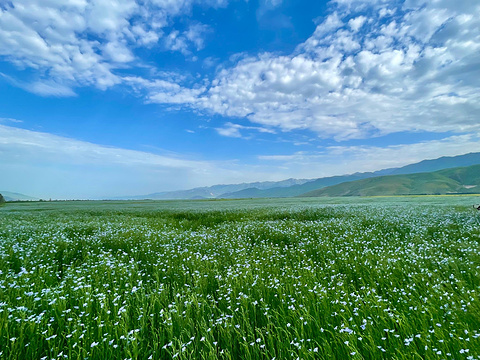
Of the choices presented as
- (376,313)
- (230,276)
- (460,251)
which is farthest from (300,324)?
(460,251)

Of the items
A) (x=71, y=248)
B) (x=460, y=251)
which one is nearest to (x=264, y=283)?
(x=460, y=251)

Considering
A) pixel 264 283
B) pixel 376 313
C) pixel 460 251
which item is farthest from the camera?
pixel 460 251

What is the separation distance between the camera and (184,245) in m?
10.3

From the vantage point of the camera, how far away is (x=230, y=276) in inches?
246

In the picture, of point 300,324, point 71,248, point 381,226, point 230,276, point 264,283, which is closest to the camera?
point 300,324

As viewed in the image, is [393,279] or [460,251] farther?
[460,251]

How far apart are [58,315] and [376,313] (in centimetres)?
575

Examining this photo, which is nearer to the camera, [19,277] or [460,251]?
[19,277]

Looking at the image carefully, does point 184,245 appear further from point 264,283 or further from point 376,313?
point 376,313

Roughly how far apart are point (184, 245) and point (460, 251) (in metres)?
10.2

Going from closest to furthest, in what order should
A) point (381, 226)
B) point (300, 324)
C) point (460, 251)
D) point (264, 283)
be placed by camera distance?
1. point (300, 324)
2. point (264, 283)
3. point (460, 251)
4. point (381, 226)

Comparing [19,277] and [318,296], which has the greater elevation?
[19,277]

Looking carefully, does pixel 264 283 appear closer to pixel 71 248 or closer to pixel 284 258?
pixel 284 258

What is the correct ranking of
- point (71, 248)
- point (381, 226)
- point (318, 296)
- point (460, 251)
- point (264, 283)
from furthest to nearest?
point (381, 226)
point (71, 248)
point (460, 251)
point (264, 283)
point (318, 296)
